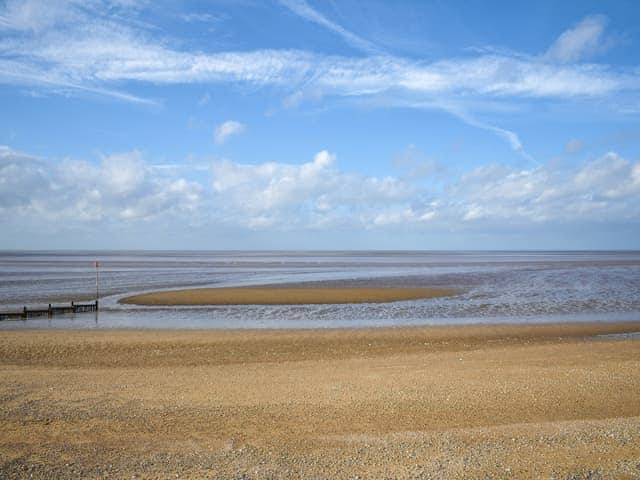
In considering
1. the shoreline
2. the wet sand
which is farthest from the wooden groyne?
the wet sand

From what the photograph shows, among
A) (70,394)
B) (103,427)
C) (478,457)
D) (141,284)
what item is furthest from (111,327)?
(141,284)

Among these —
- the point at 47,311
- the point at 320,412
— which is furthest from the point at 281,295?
the point at 320,412

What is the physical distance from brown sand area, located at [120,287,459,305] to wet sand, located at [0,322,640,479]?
15.5 m

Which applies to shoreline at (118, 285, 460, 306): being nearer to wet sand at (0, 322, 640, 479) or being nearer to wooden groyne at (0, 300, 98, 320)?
wooden groyne at (0, 300, 98, 320)

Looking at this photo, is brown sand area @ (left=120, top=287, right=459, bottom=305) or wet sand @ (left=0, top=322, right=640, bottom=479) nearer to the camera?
wet sand @ (left=0, top=322, right=640, bottom=479)

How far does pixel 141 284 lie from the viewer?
47.9 meters

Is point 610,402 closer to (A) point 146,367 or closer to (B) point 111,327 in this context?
(A) point 146,367

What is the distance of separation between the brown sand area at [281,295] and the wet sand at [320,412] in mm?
15535

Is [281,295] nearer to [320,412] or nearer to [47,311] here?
[47,311]

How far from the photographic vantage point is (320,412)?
35.0ft

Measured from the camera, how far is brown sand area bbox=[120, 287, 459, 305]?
34.4m

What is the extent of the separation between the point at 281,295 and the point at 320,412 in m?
27.6

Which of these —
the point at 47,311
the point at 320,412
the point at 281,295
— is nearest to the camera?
the point at 320,412

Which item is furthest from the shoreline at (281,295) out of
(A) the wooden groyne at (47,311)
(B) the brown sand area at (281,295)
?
(A) the wooden groyne at (47,311)
